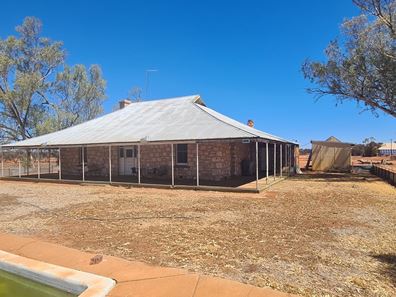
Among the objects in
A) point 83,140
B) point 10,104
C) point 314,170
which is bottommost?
point 314,170

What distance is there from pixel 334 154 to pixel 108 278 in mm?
25062

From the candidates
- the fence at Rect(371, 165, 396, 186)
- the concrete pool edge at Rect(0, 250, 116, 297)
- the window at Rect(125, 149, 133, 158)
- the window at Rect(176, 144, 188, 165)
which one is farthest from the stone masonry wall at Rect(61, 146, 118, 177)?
the concrete pool edge at Rect(0, 250, 116, 297)

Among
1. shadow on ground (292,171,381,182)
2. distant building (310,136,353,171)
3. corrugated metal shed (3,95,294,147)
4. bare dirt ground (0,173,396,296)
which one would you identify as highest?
corrugated metal shed (3,95,294,147)

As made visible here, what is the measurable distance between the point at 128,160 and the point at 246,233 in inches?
562

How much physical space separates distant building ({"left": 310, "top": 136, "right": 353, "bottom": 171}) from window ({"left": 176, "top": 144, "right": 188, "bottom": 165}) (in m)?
13.0

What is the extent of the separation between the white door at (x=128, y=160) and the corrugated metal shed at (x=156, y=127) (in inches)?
52.5

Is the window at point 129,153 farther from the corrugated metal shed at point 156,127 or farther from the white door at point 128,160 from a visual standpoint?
the corrugated metal shed at point 156,127

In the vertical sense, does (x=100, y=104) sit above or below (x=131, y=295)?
above

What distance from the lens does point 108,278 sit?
14.7 feet

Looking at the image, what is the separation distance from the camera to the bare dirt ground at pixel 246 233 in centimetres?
465

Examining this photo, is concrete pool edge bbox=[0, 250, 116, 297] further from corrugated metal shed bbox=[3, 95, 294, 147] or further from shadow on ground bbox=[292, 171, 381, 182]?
shadow on ground bbox=[292, 171, 381, 182]

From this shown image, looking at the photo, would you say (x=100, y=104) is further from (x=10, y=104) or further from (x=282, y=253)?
(x=282, y=253)


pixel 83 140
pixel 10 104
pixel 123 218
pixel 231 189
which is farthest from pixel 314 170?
pixel 10 104

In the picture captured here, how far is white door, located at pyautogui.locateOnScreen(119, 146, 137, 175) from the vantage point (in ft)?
65.2
